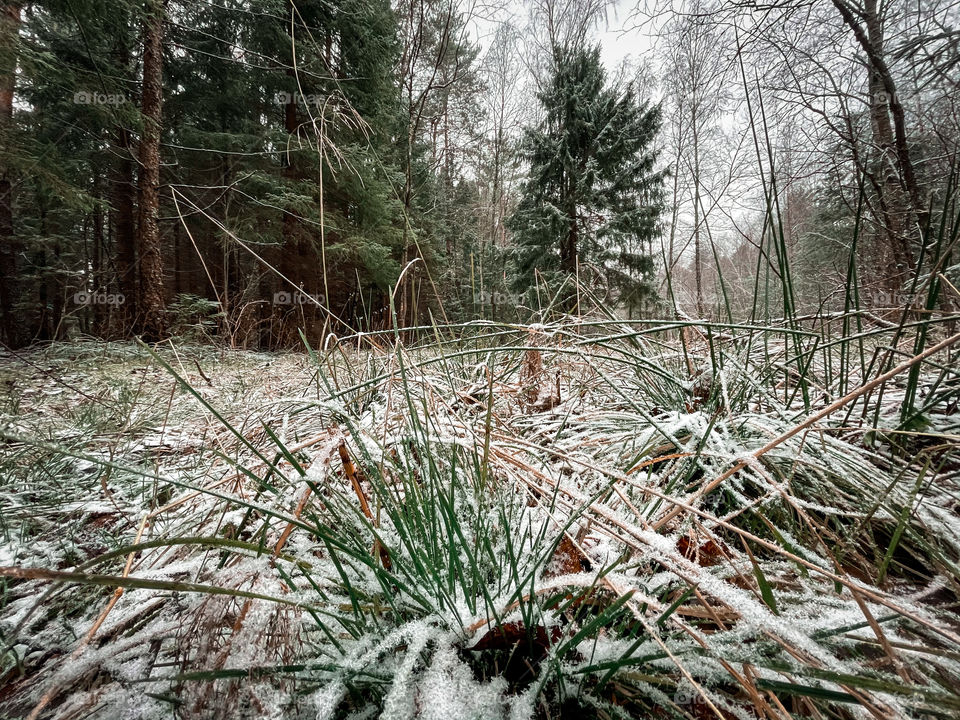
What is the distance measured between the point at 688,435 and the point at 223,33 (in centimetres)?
1202

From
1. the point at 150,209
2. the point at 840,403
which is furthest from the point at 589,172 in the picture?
the point at 840,403

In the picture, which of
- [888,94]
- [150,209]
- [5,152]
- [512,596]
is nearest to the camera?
[512,596]

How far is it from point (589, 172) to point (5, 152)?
9124 millimetres

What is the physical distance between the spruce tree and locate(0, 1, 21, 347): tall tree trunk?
7.72 metres

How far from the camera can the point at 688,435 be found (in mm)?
808

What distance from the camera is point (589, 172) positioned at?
28.4 ft

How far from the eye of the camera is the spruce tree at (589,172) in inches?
345

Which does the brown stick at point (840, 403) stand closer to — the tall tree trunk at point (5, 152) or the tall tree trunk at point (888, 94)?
the tall tree trunk at point (888, 94)

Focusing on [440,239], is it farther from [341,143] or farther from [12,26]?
[12,26]

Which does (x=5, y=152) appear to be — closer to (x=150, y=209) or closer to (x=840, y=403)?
(x=150, y=209)

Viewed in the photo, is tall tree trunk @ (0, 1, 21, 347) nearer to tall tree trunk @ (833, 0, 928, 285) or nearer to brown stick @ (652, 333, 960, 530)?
brown stick @ (652, 333, 960, 530)

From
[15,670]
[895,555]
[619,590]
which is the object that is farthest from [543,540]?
[15,670]

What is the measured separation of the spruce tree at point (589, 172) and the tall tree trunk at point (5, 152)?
25.3 ft

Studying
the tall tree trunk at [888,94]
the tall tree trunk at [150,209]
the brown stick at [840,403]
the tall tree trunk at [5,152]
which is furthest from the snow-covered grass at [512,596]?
the tall tree trunk at [150,209]
